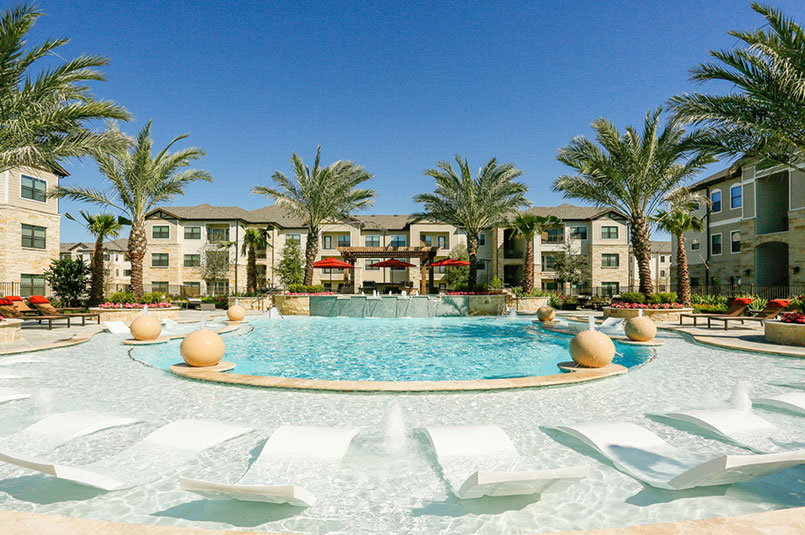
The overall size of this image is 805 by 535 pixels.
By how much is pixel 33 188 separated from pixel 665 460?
124 feet

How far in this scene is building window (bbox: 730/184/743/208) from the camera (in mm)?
30484

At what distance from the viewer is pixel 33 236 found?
2845 centimetres

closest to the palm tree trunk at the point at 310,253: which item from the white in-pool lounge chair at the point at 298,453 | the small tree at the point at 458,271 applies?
the small tree at the point at 458,271

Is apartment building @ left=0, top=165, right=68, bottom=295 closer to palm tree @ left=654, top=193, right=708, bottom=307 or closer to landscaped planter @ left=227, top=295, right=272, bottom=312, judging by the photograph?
landscaped planter @ left=227, top=295, right=272, bottom=312

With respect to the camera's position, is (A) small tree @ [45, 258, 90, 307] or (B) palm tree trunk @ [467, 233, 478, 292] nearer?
(A) small tree @ [45, 258, 90, 307]

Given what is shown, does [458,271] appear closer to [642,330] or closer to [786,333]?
[642,330]

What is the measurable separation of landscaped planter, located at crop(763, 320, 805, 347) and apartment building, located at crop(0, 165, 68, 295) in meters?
→ 35.7

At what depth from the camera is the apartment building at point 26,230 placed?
26597mm

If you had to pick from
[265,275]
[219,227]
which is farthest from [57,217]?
[265,275]

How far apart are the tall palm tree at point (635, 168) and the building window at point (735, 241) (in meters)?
15.4

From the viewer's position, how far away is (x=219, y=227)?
4534 centimetres

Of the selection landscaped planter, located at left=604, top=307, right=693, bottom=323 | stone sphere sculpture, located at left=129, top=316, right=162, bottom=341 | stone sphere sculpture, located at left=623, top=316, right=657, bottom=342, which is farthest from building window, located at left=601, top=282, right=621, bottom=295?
stone sphere sculpture, located at left=129, top=316, right=162, bottom=341

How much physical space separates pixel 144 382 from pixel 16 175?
29.5 m

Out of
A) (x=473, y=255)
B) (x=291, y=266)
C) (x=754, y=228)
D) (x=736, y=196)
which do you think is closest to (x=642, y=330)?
(x=473, y=255)
